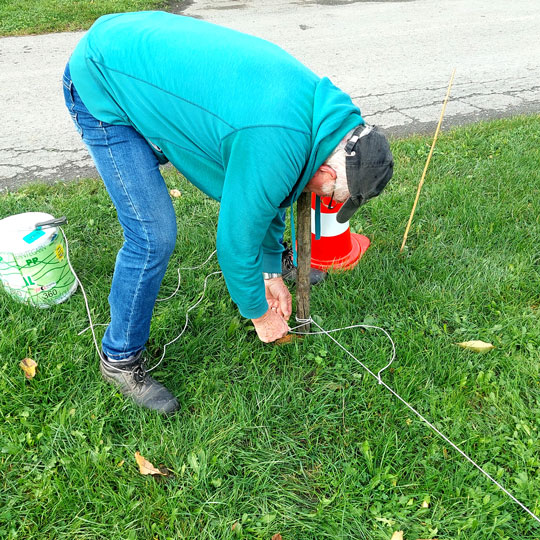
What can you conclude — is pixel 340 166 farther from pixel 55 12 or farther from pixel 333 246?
pixel 55 12

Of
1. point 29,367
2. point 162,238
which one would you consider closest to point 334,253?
point 162,238

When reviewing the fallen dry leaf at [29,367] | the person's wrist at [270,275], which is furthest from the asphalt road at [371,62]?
the person's wrist at [270,275]

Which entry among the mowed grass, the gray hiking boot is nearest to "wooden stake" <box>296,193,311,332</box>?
the mowed grass

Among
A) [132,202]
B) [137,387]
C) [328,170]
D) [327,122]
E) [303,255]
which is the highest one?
[327,122]

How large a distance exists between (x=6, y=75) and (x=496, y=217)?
560 centimetres

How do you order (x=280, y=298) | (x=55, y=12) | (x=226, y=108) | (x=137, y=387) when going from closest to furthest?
(x=226, y=108) → (x=137, y=387) → (x=280, y=298) → (x=55, y=12)

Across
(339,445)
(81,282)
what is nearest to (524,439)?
(339,445)

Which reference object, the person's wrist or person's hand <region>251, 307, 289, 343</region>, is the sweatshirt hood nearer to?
person's hand <region>251, 307, 289, 343</region>

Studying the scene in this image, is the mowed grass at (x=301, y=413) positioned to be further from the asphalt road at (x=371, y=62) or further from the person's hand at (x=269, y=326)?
the asphalt road at (x=371, y=62)

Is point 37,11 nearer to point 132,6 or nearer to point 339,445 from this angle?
point 132,6

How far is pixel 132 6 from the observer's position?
8.09 metres

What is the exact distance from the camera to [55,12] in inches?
312

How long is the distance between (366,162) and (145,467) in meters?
1.45

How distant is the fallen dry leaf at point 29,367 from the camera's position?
2.32m
